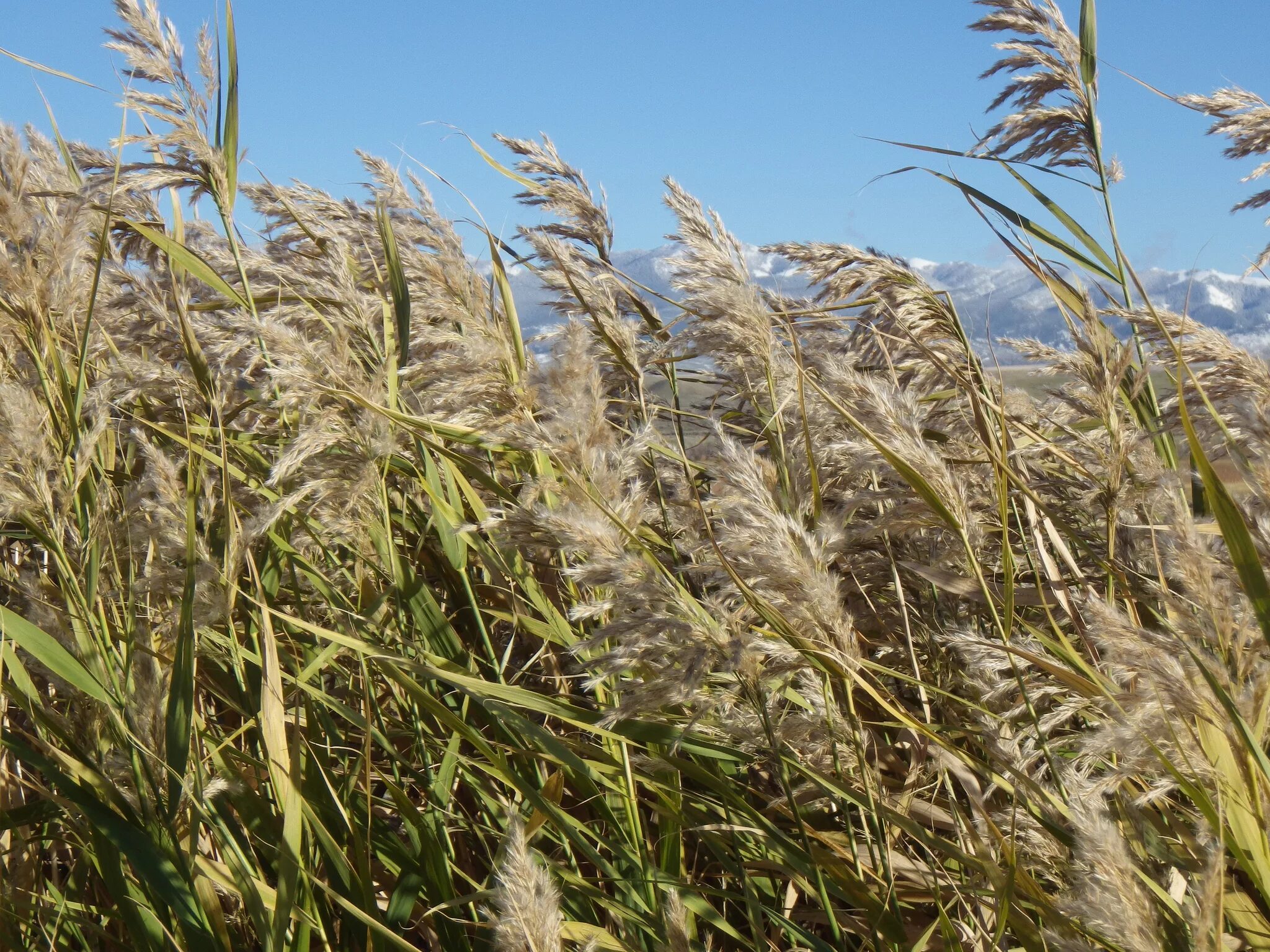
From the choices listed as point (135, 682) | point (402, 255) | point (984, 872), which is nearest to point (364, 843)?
point (135, 682)

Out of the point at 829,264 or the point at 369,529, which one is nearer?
the point at 369,529

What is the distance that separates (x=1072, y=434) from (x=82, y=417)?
6.41 ft

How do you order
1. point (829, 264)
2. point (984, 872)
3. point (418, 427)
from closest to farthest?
point (984, 872) → point (418, 427) → point (829, 264)

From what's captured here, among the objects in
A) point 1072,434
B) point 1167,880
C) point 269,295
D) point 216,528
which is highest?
point 269,295

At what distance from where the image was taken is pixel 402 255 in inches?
87.7

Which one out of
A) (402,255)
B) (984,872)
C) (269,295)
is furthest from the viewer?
(269,295)

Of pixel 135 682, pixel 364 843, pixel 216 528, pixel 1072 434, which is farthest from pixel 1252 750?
pixel 216 528

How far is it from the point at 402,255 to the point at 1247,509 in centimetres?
181

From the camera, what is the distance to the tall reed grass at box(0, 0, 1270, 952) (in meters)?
1.09

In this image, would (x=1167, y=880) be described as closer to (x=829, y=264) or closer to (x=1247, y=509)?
(x=1247, y=509)

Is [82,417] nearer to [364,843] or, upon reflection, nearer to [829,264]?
[364,843]

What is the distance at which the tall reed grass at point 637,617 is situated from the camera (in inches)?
42.8

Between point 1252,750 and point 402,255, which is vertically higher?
point 402,255

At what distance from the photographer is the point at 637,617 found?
1104mm
